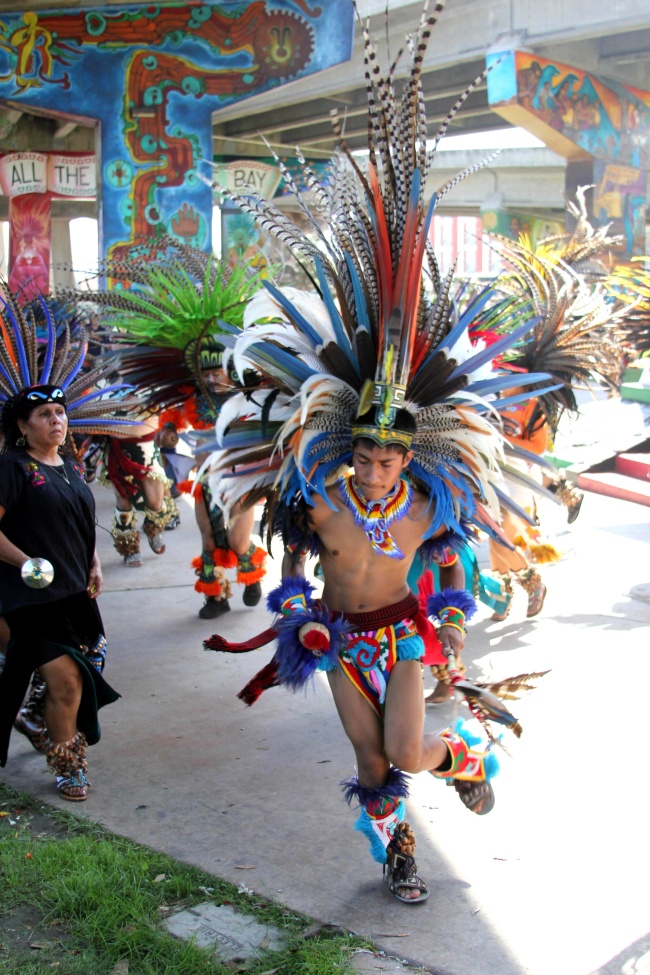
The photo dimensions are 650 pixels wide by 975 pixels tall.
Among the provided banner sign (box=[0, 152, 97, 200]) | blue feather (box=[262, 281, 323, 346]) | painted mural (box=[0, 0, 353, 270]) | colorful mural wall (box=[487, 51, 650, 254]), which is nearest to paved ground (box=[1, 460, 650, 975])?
blue feather (box=[262, 281, 323, 346])

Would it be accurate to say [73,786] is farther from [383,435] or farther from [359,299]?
[359,299]

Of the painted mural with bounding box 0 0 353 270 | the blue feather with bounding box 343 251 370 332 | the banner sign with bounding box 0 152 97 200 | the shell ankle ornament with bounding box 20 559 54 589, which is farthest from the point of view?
the banner sign with bounding box 0 152 97 200

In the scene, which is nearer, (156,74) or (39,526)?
(39,526)

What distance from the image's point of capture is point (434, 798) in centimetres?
428

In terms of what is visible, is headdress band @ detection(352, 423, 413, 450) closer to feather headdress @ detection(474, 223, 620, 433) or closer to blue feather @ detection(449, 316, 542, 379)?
blue feather @ detection(449, 316, 542, 379)

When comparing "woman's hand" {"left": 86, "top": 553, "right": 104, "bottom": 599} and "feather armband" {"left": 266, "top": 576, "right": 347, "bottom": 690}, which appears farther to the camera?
"woman's hand" {"left": 86, "top": 553, "right": 104, "bottom": 599}

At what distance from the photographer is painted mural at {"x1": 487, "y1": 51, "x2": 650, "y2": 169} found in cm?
1898

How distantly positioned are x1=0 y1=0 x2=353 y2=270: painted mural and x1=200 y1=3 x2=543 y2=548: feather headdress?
38.6 feet

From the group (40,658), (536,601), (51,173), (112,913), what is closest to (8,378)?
(40,658)

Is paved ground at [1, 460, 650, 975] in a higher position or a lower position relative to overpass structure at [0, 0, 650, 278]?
lower

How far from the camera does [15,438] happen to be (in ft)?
14.7

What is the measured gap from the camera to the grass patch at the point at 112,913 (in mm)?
3074

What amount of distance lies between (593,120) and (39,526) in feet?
65.0

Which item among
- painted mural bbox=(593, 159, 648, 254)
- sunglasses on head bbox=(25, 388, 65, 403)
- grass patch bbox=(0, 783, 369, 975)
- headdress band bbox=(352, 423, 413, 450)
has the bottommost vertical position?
grass patch bbox=(0, 783, 369, 975)
